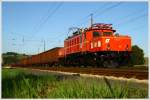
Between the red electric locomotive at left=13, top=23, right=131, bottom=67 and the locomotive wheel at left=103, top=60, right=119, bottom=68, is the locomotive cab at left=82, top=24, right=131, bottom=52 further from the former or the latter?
the locomotive wheel at left=103, top=60, right=119, bottom=68

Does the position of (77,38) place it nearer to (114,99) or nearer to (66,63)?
(66,63)

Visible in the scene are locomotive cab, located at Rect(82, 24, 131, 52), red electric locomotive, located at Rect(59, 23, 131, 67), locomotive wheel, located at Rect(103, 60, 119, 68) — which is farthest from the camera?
locomotive cab, located at Rect(82, 24, 131, 52)

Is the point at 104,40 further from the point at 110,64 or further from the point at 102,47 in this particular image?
the point at 110,64

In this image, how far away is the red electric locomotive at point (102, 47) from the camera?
14.0 m

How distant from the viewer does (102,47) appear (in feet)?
46.8

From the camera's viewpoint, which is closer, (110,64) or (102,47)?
(110,64)

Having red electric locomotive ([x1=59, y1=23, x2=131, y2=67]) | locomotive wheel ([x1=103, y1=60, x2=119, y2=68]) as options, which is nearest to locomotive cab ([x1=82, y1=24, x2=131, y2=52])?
red electric locomotive ([x1=59, y1=23, x2=131, y2=67])

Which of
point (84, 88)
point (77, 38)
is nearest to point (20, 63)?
point (77, 38)

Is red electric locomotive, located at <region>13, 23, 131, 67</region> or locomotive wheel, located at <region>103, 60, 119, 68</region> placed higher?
red electric locomotive, located at <region>13, 23, 131, 67</region>

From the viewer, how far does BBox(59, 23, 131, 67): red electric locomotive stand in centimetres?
1403

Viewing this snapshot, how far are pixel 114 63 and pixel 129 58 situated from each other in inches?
30.4

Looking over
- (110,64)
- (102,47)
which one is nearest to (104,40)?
(102,47)

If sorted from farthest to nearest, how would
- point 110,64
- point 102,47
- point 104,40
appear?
1. point 104,40
2. point 102,47
3. point 110,64

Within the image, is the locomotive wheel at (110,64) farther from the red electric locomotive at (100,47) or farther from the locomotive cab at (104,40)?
the locomotive cab at (104,40)
